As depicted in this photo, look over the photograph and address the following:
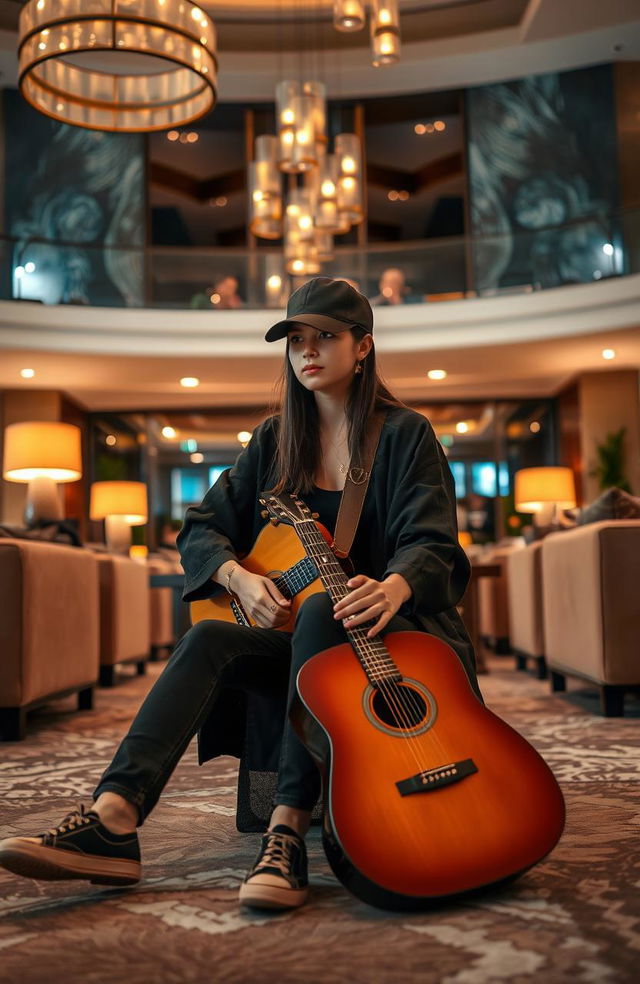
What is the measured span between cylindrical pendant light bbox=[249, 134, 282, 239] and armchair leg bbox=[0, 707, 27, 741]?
647 centimetres

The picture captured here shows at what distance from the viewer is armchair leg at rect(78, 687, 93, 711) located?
176 inches

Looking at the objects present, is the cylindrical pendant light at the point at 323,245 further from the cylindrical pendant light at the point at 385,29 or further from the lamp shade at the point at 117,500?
the lamp shade at the point at 117,500

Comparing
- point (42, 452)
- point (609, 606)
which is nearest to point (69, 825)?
point (609, 606)

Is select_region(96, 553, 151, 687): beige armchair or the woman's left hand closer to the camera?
the woman's left hand

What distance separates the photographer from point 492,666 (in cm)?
685

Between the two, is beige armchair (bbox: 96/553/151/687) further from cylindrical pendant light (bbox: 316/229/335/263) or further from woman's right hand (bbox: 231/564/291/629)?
cylindrical pendant light (bbox: 316/229/335/263)

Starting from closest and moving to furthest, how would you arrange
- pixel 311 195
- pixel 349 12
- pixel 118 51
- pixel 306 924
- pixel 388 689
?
pixel 306 924, pixel 388 689, pixel 118 51, pixel 349 12, pixel 311 195

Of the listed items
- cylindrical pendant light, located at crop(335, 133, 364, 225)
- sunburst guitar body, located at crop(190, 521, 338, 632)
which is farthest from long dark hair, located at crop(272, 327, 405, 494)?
cylindrical pendant light, located at crop(335, 133, 364, 225)

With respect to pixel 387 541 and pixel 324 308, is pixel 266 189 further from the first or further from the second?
pixel 387 541

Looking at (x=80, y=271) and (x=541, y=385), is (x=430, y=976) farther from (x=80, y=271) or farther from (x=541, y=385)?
(x=541, y=385)

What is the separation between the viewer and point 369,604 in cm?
163

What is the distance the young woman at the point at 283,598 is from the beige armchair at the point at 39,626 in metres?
1.48

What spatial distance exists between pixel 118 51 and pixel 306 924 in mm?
3985

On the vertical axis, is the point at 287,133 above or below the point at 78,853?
above
